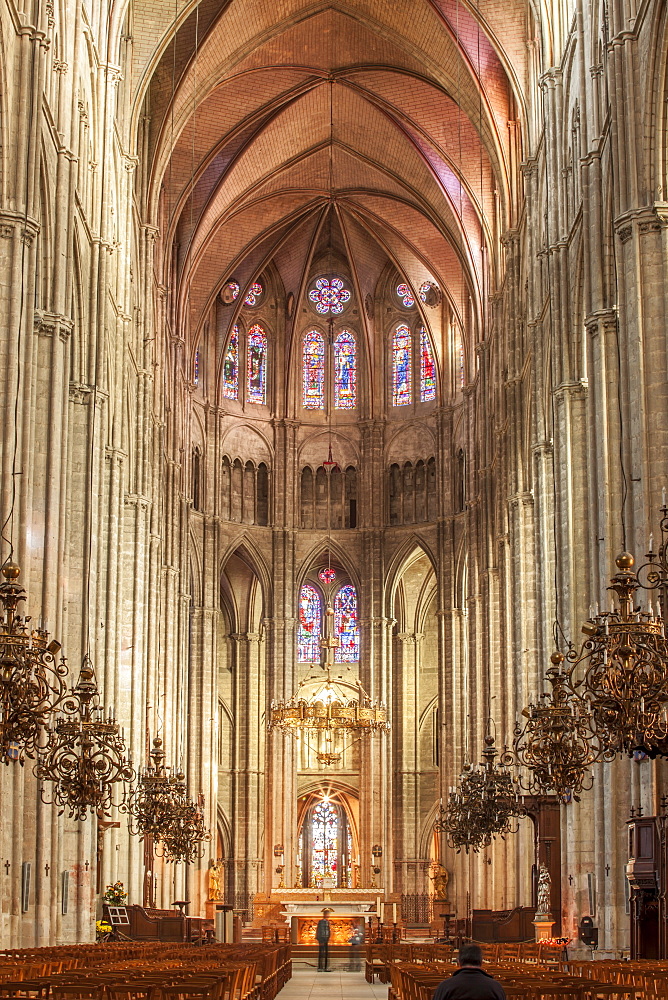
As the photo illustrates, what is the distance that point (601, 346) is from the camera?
23.8 meters

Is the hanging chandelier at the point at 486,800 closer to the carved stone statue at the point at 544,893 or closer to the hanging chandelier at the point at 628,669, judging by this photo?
the carved stone statue at the point at 544,893

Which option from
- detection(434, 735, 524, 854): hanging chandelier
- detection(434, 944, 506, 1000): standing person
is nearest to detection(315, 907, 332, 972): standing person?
detection(434, 735, 524, 854): hanging chandelier

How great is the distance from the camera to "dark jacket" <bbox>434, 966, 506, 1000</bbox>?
28.9 ft

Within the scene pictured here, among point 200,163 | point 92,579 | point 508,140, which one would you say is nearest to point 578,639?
point 92,579

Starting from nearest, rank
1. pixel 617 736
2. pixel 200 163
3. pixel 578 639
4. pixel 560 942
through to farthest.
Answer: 1. pixel 617 736
2. pixel 560 942
3. pixel 578 639
4. pixel 200 163

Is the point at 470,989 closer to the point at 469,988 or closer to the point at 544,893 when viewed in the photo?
the point at 469,988

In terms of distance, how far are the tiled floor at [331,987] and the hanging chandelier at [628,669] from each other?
1064cm

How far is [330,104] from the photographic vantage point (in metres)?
47.6

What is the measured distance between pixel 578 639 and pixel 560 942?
556cm

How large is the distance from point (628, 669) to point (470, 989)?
627cm

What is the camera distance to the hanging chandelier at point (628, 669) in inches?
573

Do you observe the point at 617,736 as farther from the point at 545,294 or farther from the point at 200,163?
the point at 200,163

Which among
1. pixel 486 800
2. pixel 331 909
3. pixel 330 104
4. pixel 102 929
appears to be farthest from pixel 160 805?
pixel 330 104

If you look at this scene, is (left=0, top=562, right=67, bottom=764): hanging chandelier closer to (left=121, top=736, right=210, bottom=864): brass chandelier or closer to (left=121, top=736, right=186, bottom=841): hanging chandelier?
(left=121, top=736, right=210, bottom=864): brass chandelier
